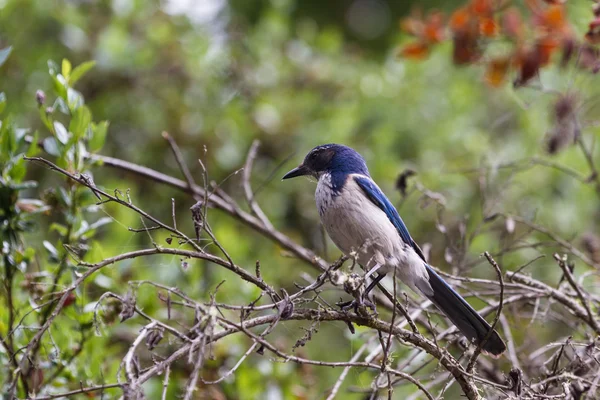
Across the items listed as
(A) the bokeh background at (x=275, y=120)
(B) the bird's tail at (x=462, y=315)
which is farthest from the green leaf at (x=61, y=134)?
(B) the bird's tail at (x=462, y=315)

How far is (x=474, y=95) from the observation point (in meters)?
7.79

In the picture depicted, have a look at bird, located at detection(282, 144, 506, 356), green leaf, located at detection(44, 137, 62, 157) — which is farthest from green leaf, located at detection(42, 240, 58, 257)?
bird, located at detection(282, 144, 506, 356)

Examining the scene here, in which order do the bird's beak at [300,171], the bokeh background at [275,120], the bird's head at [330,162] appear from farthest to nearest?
the bokeh background at [275,120]
the bird's beak at [300,171]
the bird's head at [330,162]

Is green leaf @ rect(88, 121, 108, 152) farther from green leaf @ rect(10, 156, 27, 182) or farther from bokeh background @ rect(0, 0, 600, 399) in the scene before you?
bokeh background @ rect(0, 0, 600, 399)

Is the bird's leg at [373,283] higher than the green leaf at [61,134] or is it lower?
lower

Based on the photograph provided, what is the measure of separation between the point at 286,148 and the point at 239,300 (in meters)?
2.42

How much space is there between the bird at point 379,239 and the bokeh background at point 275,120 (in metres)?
1.55

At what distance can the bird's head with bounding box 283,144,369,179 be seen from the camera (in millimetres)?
4414

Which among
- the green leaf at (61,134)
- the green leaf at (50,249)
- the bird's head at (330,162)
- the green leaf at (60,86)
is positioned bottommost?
the bird's head at (330,162)

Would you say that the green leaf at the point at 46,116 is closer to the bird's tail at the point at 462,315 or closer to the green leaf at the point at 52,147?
the green leaf at the point at 52,147

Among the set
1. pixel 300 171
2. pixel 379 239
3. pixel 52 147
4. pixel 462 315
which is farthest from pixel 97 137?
pixel 462 315

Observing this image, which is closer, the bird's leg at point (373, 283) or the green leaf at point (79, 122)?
the green leaf at point (79, 122)

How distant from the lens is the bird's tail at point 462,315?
11.2 ft

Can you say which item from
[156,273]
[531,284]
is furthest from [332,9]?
[531,284]
